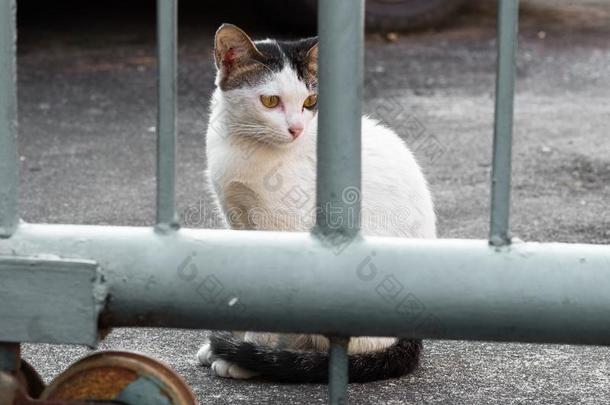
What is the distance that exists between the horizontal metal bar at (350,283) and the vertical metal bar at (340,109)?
3.0 inches

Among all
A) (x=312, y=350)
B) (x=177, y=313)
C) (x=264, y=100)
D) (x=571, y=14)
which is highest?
(x=571, y=14)

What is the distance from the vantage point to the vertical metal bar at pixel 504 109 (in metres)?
1.54

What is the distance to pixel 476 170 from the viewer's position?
4.30 metres

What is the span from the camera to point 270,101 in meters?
2.68

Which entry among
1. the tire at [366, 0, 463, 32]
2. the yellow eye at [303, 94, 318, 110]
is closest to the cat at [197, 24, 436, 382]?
the yellow eye at [303, 94, 318, 110]

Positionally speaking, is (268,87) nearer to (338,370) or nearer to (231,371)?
(231,371)

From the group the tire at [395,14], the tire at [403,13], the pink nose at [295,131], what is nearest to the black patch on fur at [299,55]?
the pink nose at [295,131]

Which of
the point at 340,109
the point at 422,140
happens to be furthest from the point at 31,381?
the point at 422,140

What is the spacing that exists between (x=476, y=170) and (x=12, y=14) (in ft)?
9.53

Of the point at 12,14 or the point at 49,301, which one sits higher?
the point at 12,14

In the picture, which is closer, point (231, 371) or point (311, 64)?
point (231, 371)

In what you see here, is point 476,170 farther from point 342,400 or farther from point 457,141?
point 342,400

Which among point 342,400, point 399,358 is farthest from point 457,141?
point 342,400

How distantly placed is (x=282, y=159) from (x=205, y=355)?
1.73ft
